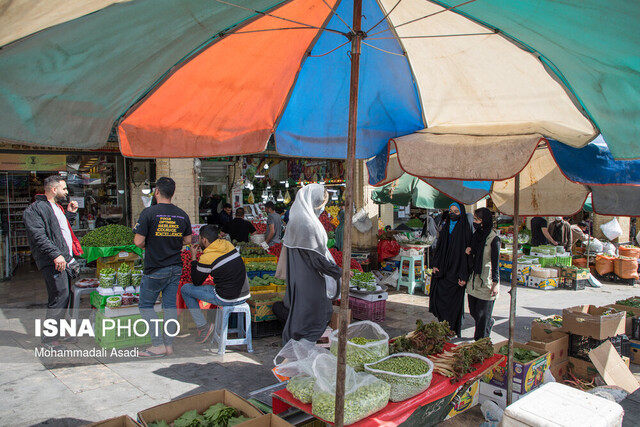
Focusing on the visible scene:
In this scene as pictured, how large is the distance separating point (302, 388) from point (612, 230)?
1421 cm

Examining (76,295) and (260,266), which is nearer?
(76,295)

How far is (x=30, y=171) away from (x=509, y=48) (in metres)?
10.9

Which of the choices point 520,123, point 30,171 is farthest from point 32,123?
point 30,171

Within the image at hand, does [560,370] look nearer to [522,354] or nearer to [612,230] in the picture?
[522,354]

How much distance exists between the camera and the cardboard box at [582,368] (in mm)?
5145

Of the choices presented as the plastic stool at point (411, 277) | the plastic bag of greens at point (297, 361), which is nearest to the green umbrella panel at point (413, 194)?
the plastic stool at point (411, 277)

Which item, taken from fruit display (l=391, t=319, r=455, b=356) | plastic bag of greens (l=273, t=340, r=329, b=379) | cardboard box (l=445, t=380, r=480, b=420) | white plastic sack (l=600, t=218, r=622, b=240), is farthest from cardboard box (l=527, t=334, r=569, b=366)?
white plastic sack (l=600, t=218, r=622, b=240)

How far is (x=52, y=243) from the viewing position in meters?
5.59

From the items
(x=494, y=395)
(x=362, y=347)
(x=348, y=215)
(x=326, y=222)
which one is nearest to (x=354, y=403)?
(x=362, y=347)

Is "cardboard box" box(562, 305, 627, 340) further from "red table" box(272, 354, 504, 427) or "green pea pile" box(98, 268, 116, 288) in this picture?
"green pea pile" box(98, 268, 116, 288)

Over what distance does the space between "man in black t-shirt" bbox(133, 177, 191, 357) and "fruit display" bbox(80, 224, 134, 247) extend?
2004 millimetres

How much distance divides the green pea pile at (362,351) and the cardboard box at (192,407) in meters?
0.87

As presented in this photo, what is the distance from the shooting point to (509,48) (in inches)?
126

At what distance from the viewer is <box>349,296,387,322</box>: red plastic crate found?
7196 mm
